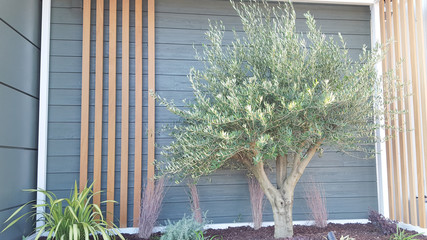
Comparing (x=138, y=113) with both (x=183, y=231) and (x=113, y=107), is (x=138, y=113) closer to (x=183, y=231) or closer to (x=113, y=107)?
(x=113, y=107)

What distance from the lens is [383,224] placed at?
10.5ft

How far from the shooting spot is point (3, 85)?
271cm

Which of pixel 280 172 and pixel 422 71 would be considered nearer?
pixel 280 172

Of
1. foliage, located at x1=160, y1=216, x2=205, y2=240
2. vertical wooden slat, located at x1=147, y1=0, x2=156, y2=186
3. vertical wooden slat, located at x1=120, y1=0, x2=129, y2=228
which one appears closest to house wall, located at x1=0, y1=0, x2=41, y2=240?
vertical wooden slat, located at x1=120, y1=0, x2=129, y2=228

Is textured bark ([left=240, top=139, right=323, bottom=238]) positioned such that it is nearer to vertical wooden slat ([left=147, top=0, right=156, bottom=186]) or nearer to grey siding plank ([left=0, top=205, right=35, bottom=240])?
vertical wooden slat ([left=147, top=0, right=156, bottom=186])

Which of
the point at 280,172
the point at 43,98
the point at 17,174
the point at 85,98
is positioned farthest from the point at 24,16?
the point at 280,172

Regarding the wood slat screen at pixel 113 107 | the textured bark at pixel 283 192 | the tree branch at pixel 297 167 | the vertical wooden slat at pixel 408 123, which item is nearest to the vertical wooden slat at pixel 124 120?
the wood slat screen at pixel 113 107

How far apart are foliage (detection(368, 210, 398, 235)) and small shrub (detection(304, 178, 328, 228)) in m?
0.46

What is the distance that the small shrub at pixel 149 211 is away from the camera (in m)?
3.16

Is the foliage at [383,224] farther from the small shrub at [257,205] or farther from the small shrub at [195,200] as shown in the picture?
the small shrub at [195,200]

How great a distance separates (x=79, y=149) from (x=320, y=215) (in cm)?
262

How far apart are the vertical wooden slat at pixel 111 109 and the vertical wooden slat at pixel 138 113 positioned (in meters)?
0.23

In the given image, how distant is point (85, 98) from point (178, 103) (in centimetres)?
97

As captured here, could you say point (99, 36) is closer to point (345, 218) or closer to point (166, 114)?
point (166, 114)
